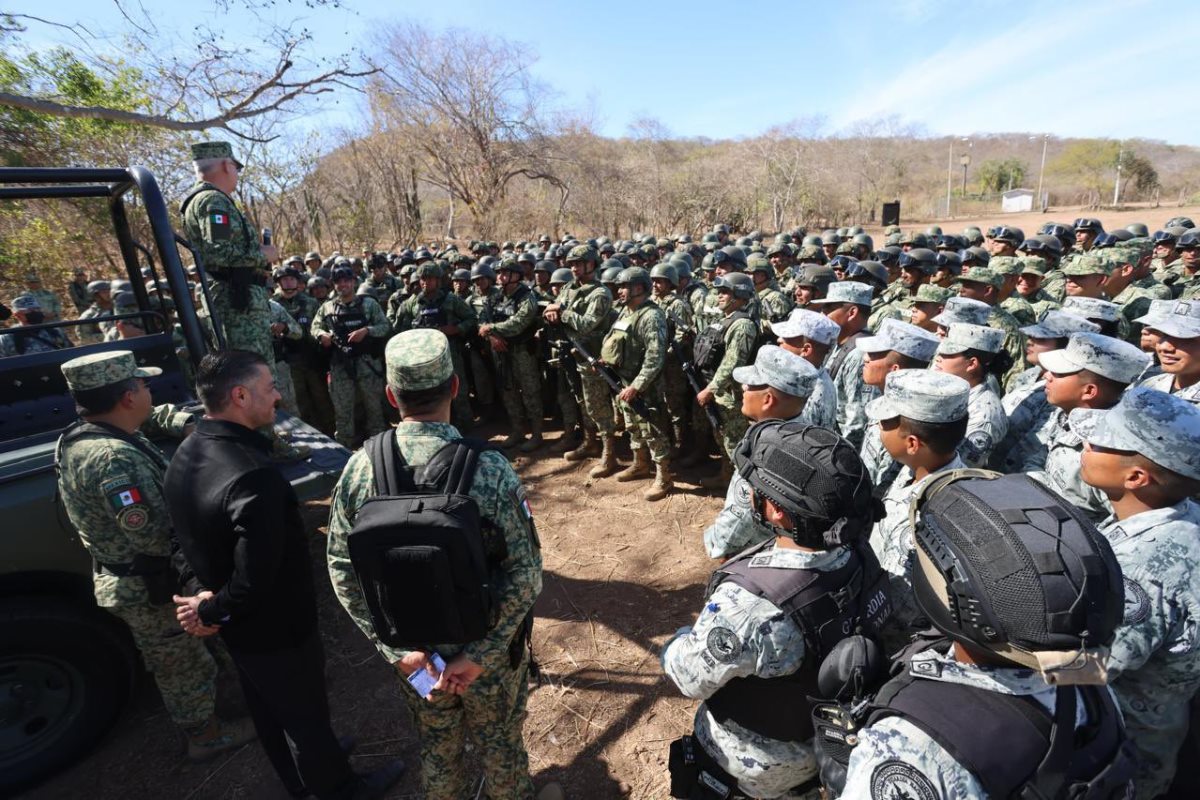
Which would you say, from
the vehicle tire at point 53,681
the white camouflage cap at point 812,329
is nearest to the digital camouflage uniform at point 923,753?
the white camouflage cap at point 812,329

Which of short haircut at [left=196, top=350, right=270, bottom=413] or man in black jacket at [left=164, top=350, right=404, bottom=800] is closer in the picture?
man in black jacket at [left=164, top=350, right=404, bottom=800]

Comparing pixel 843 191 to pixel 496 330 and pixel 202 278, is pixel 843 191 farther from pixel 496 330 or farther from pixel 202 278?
pixel 202 278

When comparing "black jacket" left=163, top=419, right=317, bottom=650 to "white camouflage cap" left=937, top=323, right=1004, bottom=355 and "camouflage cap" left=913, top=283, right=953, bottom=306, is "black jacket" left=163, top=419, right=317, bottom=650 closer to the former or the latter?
"white camouflage cap" left=937, top=323, right=1004, bottom=355

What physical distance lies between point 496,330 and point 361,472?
16.3ft

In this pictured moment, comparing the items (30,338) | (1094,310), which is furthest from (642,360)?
(30,338)

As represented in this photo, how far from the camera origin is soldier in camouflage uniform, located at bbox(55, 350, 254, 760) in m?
2.50

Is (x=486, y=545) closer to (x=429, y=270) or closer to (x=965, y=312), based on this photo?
(x=965, y=312)

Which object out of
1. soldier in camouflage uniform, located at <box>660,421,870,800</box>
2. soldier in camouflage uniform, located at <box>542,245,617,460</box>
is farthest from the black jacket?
soldier in camouflage uniform, located at <box>542,245,617,460</box>

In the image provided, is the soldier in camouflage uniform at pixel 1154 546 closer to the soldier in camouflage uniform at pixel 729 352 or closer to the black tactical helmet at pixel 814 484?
the black tactical helmet at pixel 814 484

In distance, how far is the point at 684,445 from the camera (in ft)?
23.0

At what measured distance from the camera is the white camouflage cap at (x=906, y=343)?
A: 3285mm

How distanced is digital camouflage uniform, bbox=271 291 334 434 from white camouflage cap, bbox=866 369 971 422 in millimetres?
6926

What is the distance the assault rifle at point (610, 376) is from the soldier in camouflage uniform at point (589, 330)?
0.08 m

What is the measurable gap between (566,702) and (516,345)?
14.9ft
